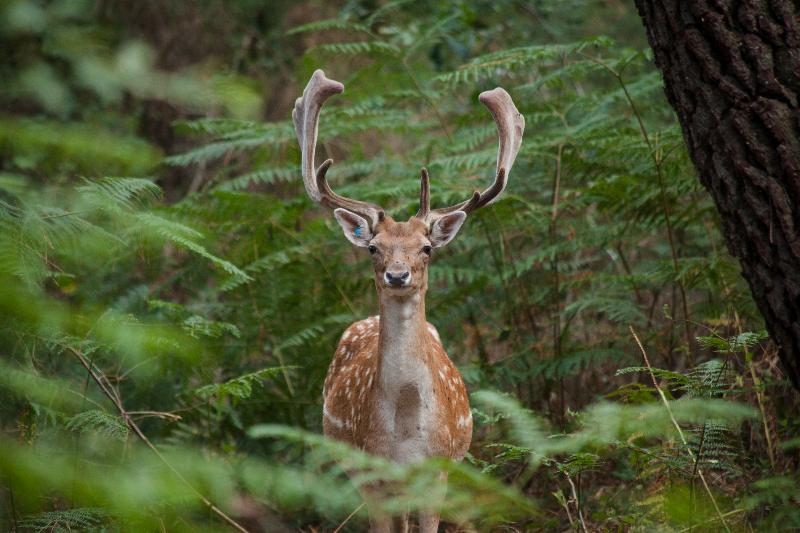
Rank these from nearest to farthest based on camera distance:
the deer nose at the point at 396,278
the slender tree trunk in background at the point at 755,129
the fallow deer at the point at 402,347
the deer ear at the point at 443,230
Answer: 1. the slender tree trunk in background at the point at 755,129
2. the deer nose at the point at 396,278
3. the fallow deer at the point at 402,347
4. the deer ear at the point at 443,230

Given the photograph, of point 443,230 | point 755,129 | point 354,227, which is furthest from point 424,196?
point 755,129

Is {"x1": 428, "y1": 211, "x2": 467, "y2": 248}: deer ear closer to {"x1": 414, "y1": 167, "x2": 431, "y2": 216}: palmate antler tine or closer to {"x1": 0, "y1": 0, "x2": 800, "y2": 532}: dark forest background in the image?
{"x1": 414, "y1": 167, "x2": 431, "y2": 216}: palmate antler tine

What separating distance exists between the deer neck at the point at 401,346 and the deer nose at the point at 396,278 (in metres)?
0.16

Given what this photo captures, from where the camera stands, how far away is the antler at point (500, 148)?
5.32 metres

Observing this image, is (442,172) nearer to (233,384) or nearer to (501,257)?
(501,257)

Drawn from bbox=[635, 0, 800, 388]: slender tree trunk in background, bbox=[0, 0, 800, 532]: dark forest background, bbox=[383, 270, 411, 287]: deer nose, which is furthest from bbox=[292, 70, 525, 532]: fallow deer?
bbox=[635, 0, 800, 388]: slender tree trunk in background

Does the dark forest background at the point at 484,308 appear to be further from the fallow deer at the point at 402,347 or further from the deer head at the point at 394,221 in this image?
the deer head at the point at 394,221

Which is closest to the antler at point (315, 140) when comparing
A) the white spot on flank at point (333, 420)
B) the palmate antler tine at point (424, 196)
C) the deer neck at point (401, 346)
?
the palmate antler tine at point (424, 196)

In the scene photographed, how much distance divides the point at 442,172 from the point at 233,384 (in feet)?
10.1

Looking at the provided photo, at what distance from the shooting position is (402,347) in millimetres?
5023

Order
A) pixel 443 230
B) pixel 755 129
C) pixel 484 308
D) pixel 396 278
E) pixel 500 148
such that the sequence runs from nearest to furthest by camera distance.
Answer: pixel 755 129
pixel 396 278
pixel 443 230
pixel 500 148
pixel 484 308

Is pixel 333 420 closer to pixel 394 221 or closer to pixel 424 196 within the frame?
pixel 394 221

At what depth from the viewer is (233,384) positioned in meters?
4.58

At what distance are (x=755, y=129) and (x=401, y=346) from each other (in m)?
2.27
